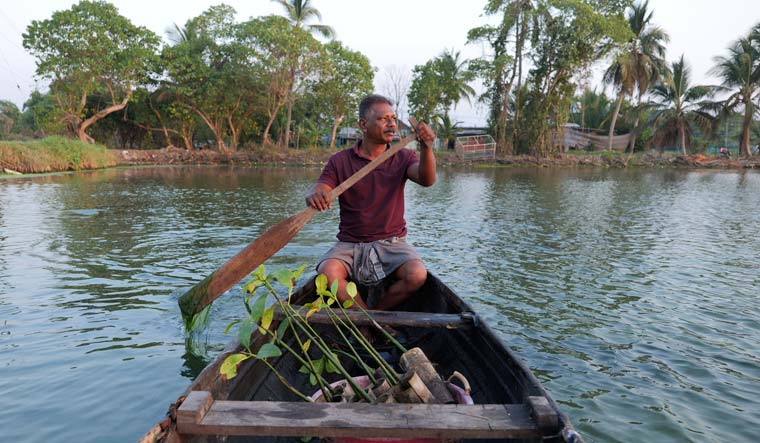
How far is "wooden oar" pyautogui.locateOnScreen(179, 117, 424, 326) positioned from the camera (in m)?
2.91

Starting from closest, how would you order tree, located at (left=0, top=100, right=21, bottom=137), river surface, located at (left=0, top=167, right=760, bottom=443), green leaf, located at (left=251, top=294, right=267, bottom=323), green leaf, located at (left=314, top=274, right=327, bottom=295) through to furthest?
green leaf, located at (left=251, top=294, right=267, bottom=323)
green leaf, located at (left=314, top=274, right=327, bottom=295)
river surface, located at (left=0, top=167, right=760, bottom=443)
tree, located at (left=0, top=100, right=21, bottom=137)

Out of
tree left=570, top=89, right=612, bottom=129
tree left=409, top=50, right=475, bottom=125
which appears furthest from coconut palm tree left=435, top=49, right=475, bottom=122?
tree left=570, top=89, right=612, bottom=129

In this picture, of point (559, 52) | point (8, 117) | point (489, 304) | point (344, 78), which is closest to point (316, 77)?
point (344, 78)

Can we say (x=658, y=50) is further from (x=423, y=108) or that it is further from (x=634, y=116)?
(x=423, y=108)

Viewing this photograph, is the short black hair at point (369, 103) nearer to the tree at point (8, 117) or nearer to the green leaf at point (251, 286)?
the green leaf at point (251, 286)

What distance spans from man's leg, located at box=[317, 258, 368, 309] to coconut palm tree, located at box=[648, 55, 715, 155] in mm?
33653

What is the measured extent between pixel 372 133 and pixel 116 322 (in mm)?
2733

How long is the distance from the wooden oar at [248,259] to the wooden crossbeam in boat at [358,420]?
4.14 feet

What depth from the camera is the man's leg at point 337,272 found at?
310cm

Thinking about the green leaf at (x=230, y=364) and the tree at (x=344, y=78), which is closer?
the green leaf at (x=230, y=364)

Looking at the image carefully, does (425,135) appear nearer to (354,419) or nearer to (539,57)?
(354,419)

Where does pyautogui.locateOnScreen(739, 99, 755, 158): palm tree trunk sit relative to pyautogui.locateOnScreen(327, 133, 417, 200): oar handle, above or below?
above

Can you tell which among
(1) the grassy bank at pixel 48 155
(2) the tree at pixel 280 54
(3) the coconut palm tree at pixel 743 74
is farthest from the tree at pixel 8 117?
(3) the coconut palm tree at pixel 743 74

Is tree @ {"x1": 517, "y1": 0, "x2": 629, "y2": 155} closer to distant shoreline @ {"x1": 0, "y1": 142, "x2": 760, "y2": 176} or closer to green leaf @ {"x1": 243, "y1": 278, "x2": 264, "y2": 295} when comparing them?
distant shoreline @ {"x1": 0, "y1": 142, "x2": 760, "y2": 176}
